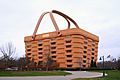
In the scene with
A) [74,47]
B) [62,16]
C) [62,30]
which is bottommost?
[74,47]

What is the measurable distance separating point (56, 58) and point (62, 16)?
77.5 ft

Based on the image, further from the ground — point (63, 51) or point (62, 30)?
point (62, 30)

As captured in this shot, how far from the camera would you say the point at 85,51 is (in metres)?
130

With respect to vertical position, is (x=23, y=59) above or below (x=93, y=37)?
below

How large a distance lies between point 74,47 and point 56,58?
13.2 metres

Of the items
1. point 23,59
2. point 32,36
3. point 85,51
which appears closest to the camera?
point 23,59

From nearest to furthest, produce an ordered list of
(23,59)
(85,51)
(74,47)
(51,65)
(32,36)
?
1. (23,59)
2. (51,65)
3. (74,47)
4. (85,51)
5. (32,36)

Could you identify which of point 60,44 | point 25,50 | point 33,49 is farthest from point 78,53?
point 25,50

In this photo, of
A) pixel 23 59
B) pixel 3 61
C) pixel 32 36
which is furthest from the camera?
pixel 32 36

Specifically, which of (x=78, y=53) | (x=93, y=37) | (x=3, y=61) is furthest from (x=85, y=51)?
(x=3, y=61)

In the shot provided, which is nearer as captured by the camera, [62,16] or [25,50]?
[62,16]

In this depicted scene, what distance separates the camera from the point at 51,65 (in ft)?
376

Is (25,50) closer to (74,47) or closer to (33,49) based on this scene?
(33,49)

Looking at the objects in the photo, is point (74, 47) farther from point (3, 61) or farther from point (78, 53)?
point (3, 61)
